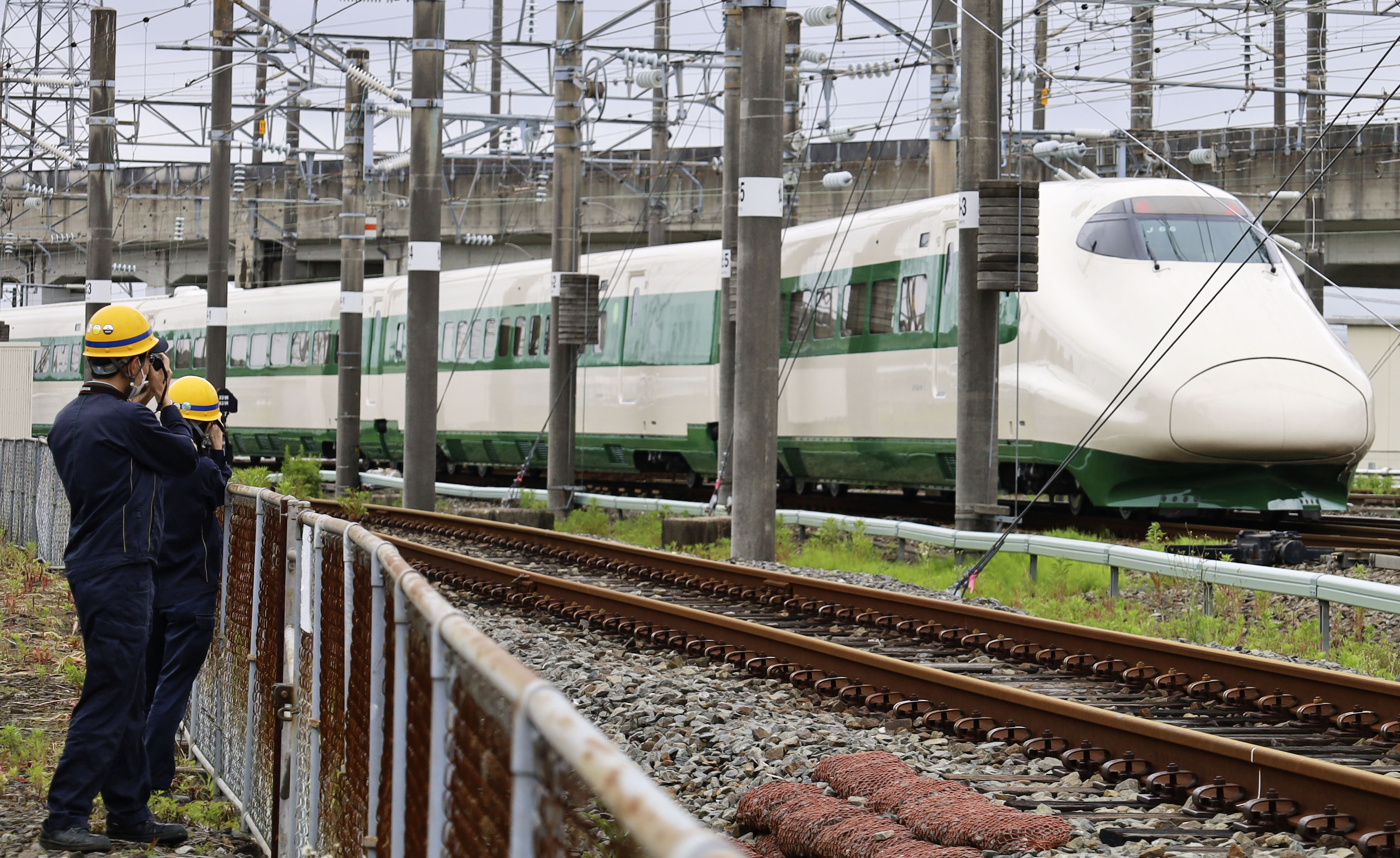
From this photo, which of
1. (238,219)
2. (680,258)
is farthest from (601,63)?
(238,219)

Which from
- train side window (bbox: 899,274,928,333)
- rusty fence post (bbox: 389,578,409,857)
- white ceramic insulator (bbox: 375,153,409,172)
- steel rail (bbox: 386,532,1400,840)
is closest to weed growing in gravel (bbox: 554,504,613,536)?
train side window (bbox: 899,274,928,333)

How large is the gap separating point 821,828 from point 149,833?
2658 millimetres

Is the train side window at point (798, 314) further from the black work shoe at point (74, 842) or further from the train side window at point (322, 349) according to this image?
the black work shoe at point (74, 842)

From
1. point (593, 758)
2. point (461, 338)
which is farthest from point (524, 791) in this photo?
point (461, 338)

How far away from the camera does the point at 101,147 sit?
26.8m

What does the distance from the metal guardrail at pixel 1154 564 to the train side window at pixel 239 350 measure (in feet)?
62.5

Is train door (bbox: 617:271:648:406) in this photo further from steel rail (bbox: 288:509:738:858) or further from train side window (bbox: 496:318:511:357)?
steel rail (bbox: 288:509:738:858)

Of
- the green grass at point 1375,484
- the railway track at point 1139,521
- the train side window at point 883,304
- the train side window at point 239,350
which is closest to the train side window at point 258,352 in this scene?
the train side window at point 239,350

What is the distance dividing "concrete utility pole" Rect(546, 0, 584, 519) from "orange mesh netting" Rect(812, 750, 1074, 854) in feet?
50.4

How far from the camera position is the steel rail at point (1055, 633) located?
25.7 ft

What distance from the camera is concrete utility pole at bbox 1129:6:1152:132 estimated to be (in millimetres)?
26531

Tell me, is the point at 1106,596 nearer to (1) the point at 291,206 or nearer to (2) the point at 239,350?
(2) the point at 239,350

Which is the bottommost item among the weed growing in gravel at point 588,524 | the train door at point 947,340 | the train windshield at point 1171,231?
the weed growing in gravel at point 588,524

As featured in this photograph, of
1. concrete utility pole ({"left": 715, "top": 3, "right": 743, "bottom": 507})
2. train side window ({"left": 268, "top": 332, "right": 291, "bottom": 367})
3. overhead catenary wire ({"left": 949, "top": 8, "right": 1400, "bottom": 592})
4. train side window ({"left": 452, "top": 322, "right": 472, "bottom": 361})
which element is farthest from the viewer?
train side window ({"left": 268, "top": 332, "right": 291, "bottom": 367})
